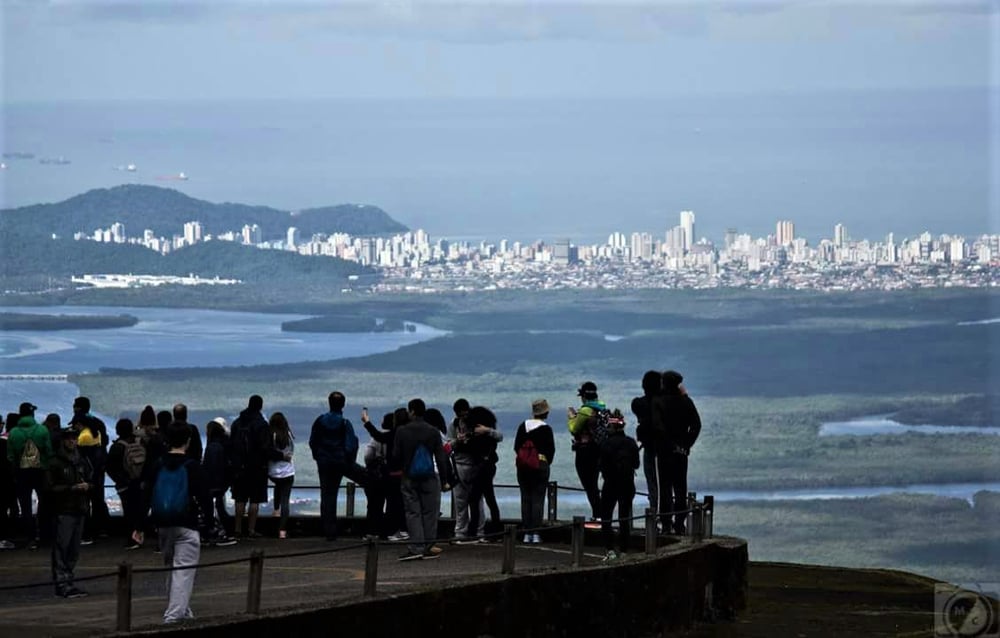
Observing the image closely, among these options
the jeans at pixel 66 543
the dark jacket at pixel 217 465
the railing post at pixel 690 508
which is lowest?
the jeans at pixel 66 543

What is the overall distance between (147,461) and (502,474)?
425 feet

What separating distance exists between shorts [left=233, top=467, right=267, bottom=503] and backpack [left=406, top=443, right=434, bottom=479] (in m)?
3.00

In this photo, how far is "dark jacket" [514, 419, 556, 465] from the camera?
22.2 m

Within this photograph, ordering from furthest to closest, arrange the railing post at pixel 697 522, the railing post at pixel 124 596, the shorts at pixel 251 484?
the shorts at pixel 251 484, the railing post at pixel 697 522, the railing post at pixel 124 596

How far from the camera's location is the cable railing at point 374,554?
553 inches

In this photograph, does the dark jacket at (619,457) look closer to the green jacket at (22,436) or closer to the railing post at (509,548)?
the railing post at (509,548)

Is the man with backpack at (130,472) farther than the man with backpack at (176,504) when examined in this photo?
Yes

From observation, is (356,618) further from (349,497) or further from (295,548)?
(349,497)

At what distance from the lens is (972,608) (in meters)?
25.1

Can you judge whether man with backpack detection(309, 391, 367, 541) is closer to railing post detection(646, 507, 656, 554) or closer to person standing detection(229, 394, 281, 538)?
person standing detection(229, 394, 281, 538)

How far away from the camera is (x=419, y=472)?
68.7 feet

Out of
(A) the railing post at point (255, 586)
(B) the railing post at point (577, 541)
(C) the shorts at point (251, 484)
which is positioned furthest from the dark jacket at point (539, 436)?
(A) the railing post at point (255, 586)

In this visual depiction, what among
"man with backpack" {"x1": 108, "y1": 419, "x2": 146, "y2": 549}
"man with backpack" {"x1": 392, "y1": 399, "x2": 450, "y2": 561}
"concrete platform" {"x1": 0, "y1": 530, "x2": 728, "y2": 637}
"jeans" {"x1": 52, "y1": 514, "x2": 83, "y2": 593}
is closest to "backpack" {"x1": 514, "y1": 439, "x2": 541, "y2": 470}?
"concrete platform" {"x1": 0, "y1": 530, "x2": 728, "y2": 637}

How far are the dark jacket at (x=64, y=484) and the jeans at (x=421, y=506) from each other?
359cm
